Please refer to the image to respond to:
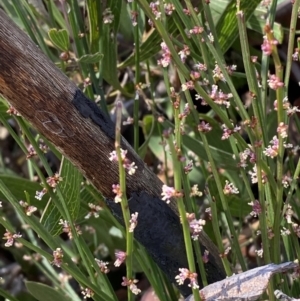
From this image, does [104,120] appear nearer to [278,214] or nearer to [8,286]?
[278,214]

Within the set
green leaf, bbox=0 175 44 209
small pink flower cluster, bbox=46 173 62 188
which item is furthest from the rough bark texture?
green leaf, bbox=0 175 44 209

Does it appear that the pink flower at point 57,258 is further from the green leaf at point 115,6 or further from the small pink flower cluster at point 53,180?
the green leaf at point 115,6

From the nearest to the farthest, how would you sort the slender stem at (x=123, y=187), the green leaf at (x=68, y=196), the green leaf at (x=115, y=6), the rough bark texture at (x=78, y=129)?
the slender stem at (x=123, y=187), the rough bark texture at (x=78, y=129), the green leaf at (x=68, y=196), the green leaf at (x=115, y=6)

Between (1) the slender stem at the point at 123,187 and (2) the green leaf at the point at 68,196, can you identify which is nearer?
(1) the slender stem at the point at 123,187

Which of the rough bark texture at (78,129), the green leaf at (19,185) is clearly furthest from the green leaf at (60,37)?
the green leaf at (19,185)

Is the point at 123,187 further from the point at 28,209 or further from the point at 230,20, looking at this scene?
the point at 230,20

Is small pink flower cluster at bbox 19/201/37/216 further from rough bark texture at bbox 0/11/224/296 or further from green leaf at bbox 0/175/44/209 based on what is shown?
green leaf at bbox 0/175/44/209
